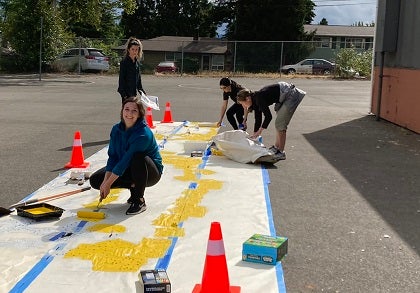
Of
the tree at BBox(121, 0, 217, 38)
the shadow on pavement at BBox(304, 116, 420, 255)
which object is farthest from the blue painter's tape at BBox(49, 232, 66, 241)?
the tree at BBox(121, 0, 217, 38)

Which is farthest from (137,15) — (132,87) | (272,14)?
(132,87)

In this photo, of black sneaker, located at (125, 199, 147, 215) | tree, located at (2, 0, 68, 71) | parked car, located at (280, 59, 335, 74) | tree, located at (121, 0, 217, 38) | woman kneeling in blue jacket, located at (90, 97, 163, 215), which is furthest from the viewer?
tree, located at (121, 0, 217, 38)

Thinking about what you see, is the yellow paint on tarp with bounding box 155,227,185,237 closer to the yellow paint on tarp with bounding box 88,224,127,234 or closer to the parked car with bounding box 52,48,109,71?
the yellow paint on tarp with bounding box 88,224,127,234

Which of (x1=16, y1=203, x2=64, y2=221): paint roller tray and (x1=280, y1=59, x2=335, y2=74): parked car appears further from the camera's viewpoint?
(x1=280, y1=59, x2=335, y2=74): parked car

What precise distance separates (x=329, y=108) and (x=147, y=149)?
12.8 m

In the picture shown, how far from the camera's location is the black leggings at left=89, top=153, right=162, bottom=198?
5396mm

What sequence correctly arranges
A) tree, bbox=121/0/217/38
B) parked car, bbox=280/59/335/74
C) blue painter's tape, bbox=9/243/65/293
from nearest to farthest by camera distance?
blue painter's tape, bbox=9/243/65/293 < parked car, bbox=280/59/335/74 < tree, bbox=121/0/217/38

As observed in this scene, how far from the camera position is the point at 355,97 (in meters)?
22.0

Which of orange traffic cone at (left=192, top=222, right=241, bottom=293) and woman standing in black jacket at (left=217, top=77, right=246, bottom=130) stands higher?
woman standing in black jacket at (left=217, top=77, right=246, bottom=130)

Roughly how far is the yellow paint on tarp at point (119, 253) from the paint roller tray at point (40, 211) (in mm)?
837

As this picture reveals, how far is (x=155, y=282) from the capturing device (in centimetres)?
363

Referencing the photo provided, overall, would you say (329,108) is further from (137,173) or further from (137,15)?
(137,15)

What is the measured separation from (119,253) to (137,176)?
45.2 inches

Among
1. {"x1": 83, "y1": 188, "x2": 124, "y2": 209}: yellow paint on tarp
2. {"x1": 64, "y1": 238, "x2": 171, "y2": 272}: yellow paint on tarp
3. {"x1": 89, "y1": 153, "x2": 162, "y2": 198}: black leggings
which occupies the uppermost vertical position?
{"x1": 89, "y1": 153, "x2": 162, "y2": 198}: black leggings
